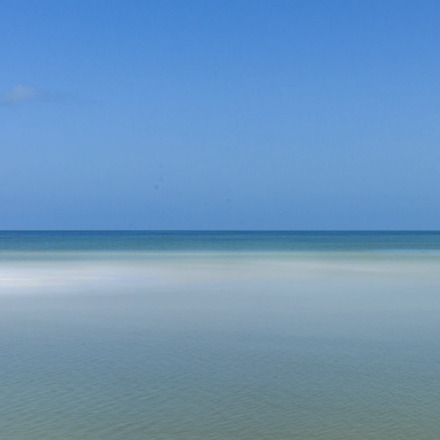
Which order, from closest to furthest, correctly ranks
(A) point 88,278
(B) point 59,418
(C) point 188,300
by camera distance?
(B) point 59,418 → (C) point 188,300 → (A) point 88,278

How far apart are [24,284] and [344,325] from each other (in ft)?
36.6

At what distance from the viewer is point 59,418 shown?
→ 5984mm

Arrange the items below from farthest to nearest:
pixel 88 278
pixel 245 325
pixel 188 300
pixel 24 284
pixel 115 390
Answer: pixel 88 278 → pixel 24 284 → pixel 188 300 → pixel 245 325 → pixel 115 390

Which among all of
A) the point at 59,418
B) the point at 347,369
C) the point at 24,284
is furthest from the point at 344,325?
the point at 24,284

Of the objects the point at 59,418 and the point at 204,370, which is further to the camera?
the point at 204,370

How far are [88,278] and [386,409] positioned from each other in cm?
1667

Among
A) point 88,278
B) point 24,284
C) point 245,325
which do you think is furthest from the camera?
point 88,278

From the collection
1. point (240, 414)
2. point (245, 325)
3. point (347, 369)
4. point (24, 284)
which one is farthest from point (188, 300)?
point (240, 414)

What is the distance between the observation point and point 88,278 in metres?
21.9

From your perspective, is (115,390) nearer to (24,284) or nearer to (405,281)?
(24,284)

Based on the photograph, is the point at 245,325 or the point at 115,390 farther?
the point at 245,325

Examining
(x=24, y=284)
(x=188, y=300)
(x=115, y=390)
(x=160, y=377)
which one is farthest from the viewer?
(x=24, y=284)

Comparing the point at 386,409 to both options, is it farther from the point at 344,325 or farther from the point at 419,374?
the point at 344,325

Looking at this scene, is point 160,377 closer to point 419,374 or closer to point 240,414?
point 240,414
